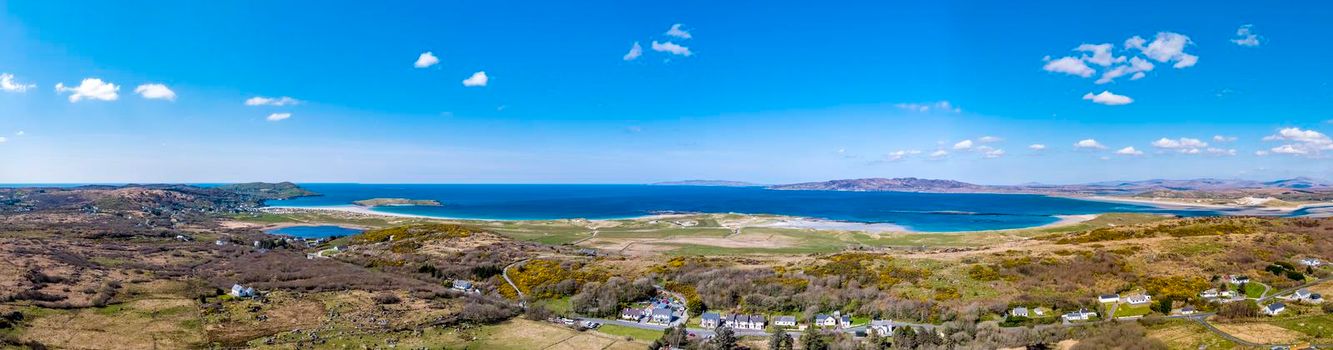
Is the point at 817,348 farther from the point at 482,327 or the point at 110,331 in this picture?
the point at 110,331

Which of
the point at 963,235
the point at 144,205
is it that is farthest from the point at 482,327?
the point at 144,205

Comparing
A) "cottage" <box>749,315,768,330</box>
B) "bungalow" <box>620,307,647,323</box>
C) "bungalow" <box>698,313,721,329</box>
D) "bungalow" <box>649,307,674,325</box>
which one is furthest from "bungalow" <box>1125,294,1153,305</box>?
"bungalow" <box>620,307,647,323</box>

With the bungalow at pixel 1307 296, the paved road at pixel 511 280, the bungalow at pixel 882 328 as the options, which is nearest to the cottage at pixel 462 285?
the paved road at pixel 511 280

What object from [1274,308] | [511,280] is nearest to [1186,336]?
[1274,308]

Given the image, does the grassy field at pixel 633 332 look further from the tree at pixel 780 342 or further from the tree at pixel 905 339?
the tree at pixel 905 339

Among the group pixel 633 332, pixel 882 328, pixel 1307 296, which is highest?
pixel 1307 296

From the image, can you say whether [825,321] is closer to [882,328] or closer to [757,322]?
[882,328]
